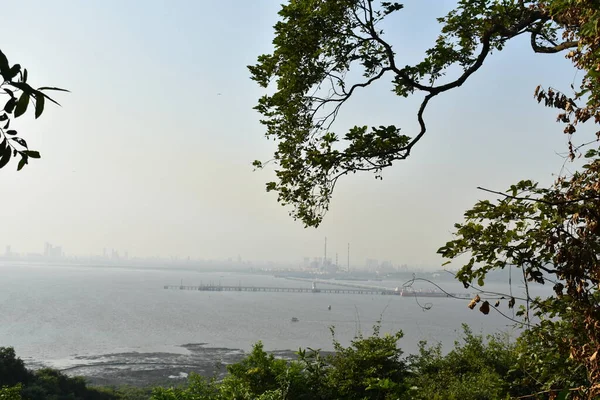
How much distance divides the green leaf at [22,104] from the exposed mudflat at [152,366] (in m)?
27.8

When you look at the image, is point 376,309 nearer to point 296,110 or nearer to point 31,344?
point 31,344

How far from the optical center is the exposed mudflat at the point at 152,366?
27.8 meters

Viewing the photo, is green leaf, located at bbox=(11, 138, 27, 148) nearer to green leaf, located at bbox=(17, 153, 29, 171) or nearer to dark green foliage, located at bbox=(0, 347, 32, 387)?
green leaf, located at bbox=(17, 153, 29, 171)

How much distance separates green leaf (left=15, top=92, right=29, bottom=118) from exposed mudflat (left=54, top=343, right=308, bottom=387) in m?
27.8

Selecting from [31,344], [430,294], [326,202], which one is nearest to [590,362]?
[326,202]

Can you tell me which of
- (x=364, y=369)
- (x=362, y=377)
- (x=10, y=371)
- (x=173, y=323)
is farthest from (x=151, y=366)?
(x=362, y=377)

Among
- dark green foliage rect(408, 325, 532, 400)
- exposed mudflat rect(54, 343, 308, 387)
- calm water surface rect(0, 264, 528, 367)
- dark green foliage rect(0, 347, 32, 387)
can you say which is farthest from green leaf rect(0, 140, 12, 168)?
exposed mudflat rect(54, 343, 308, 387)

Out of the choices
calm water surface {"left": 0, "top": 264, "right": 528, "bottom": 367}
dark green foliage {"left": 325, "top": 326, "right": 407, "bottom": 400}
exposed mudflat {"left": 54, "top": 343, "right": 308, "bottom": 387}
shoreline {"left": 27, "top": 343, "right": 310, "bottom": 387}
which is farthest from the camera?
calm water surface {"left": 0, "top": 264, "right": 528, "bottom": 367}

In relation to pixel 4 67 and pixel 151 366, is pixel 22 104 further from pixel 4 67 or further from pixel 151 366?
pixel 151 366

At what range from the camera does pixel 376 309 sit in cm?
6669

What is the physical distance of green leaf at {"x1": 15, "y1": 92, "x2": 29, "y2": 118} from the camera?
89 centimetres

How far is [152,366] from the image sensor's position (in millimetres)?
31734

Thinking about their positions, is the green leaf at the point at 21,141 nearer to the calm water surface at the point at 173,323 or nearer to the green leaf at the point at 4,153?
the green leaf at the point at 4,153

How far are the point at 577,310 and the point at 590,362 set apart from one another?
225mm
